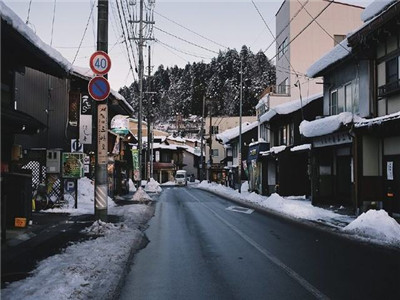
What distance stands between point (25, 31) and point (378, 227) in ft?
34.5

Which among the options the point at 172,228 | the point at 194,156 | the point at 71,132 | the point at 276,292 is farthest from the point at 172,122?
the point at 276,292

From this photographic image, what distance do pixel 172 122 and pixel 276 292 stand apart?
368 ft

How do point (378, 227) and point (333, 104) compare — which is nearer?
point (378, 227)

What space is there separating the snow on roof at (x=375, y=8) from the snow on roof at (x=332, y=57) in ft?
5.48

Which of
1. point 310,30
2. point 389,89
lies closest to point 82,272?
point 389,89

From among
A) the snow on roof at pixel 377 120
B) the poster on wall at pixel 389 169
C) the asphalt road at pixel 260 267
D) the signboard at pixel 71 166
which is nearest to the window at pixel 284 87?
the snow on roof at pixel 377 120

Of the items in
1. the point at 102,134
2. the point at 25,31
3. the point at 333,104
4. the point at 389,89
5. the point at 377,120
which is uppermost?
the point at 333,104

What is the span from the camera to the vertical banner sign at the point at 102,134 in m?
11.0

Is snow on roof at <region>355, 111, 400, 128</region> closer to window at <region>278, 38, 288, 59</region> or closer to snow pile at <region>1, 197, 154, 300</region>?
snow pile at <region>1, 197, 154, 300</region>

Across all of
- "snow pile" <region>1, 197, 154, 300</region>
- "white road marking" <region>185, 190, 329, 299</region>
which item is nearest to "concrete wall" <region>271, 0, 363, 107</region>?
"white road marking" <region>185, 190, 329, 299</region>

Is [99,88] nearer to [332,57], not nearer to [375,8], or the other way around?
[375,8]

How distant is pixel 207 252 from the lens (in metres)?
9.08

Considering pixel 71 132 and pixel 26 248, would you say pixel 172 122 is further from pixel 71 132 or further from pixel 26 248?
pixel 26 248

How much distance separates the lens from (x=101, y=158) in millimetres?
11016
